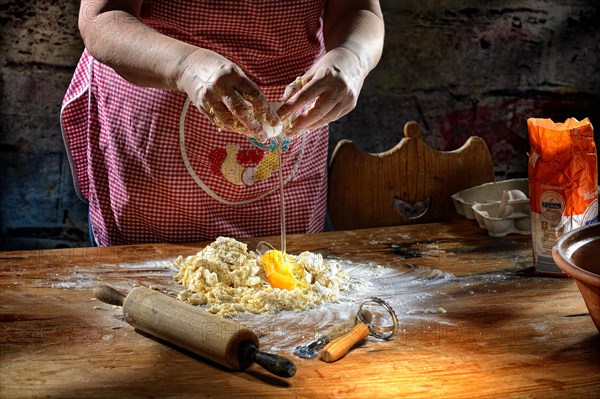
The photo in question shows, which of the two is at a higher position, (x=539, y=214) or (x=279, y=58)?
(x=279, y=58)

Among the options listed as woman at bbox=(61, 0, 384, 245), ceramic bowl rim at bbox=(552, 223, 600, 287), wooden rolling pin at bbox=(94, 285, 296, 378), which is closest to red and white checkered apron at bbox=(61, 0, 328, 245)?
woman at bbox=(61, 0, 384, 245)

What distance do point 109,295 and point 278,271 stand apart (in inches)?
16.0

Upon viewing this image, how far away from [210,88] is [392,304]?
636mm

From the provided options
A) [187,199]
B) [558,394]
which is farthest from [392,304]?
[187,199]

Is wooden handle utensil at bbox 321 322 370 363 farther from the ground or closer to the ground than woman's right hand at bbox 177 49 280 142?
closer to the ground

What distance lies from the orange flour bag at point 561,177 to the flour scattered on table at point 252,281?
504 millimetres

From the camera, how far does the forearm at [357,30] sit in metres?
2.14

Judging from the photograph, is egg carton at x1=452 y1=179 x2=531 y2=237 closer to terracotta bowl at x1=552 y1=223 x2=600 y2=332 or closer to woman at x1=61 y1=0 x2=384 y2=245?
woman at x1=61 y1=0 x2=384 y2=245

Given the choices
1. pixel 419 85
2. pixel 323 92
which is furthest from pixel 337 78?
pixel 419 85

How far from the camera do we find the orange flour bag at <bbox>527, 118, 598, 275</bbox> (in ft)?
6.12

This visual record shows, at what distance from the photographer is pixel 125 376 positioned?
140 centimetres

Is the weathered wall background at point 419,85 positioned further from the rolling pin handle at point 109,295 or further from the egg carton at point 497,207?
the rolling pin handle at point 109,295

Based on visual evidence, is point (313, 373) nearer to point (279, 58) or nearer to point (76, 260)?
point (76, 260)

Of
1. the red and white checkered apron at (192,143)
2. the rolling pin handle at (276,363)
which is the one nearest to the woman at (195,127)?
the red and white checkered apron at (192,143)
